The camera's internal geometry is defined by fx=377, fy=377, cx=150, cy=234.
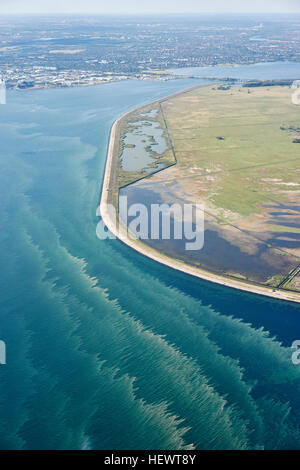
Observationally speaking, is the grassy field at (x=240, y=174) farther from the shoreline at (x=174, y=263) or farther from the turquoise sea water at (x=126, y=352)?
the turquoise sea water at (x=126, y=352)

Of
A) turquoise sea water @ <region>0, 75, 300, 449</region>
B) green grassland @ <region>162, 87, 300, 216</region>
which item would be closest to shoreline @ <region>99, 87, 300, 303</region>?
turquoise sea water @ <region>0, 75, 300, 449</region>

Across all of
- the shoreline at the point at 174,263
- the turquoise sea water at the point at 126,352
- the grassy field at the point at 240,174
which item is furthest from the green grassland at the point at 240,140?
the turquoise sea water at the point at 126,352

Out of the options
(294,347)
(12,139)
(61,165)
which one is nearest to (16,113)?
(12,139)

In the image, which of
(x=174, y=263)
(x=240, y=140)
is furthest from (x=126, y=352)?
(x=240, y=140)

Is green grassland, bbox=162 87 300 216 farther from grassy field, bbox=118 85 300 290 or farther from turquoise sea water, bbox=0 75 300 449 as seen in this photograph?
turquoise sea water, bbox=0 75 300 449

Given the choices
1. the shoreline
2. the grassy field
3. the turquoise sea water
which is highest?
the grassy field

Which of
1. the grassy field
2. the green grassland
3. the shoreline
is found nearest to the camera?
the shoreline

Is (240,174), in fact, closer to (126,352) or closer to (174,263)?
(174,263)
